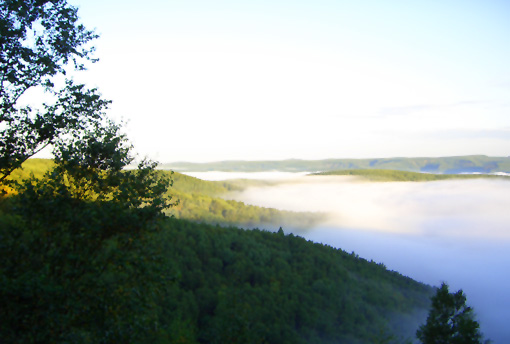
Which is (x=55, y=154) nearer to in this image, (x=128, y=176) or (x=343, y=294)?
(x=128, y=176)

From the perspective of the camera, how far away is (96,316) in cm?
1171

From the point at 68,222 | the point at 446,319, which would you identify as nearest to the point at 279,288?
the point at 446,319

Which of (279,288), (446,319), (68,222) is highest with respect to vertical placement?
(68,222)

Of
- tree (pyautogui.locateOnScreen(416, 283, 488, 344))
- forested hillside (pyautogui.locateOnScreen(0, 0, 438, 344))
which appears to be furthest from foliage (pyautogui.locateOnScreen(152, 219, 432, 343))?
forested hillside (pyautogui.locateOnScreen(0, 0, 438, 344))

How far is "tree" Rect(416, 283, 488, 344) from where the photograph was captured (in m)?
36.3

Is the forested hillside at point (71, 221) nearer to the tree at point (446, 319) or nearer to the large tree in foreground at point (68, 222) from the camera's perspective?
the large tree in foreground at point (68, 222)

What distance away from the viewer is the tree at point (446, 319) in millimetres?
36312

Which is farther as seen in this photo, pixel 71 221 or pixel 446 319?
pixel 446 319

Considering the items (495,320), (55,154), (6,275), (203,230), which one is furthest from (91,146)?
(495,320)

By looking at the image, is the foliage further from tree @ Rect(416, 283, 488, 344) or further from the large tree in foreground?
the large tree in foreground

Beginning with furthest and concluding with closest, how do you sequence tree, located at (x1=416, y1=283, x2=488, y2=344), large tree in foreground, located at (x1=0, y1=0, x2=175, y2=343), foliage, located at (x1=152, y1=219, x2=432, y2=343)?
foliage, located at (x1=152, y1=219, x2=432, y2=343) → tree, located at (x1=416, y1=283, x2=488, y2=344) → large tree in foreground, located at (x1=0, y1=0, x2=175, y2=343)

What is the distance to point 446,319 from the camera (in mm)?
38062

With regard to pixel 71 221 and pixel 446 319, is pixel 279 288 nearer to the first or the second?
pixel 446 319

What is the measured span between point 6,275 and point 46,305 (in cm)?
141
